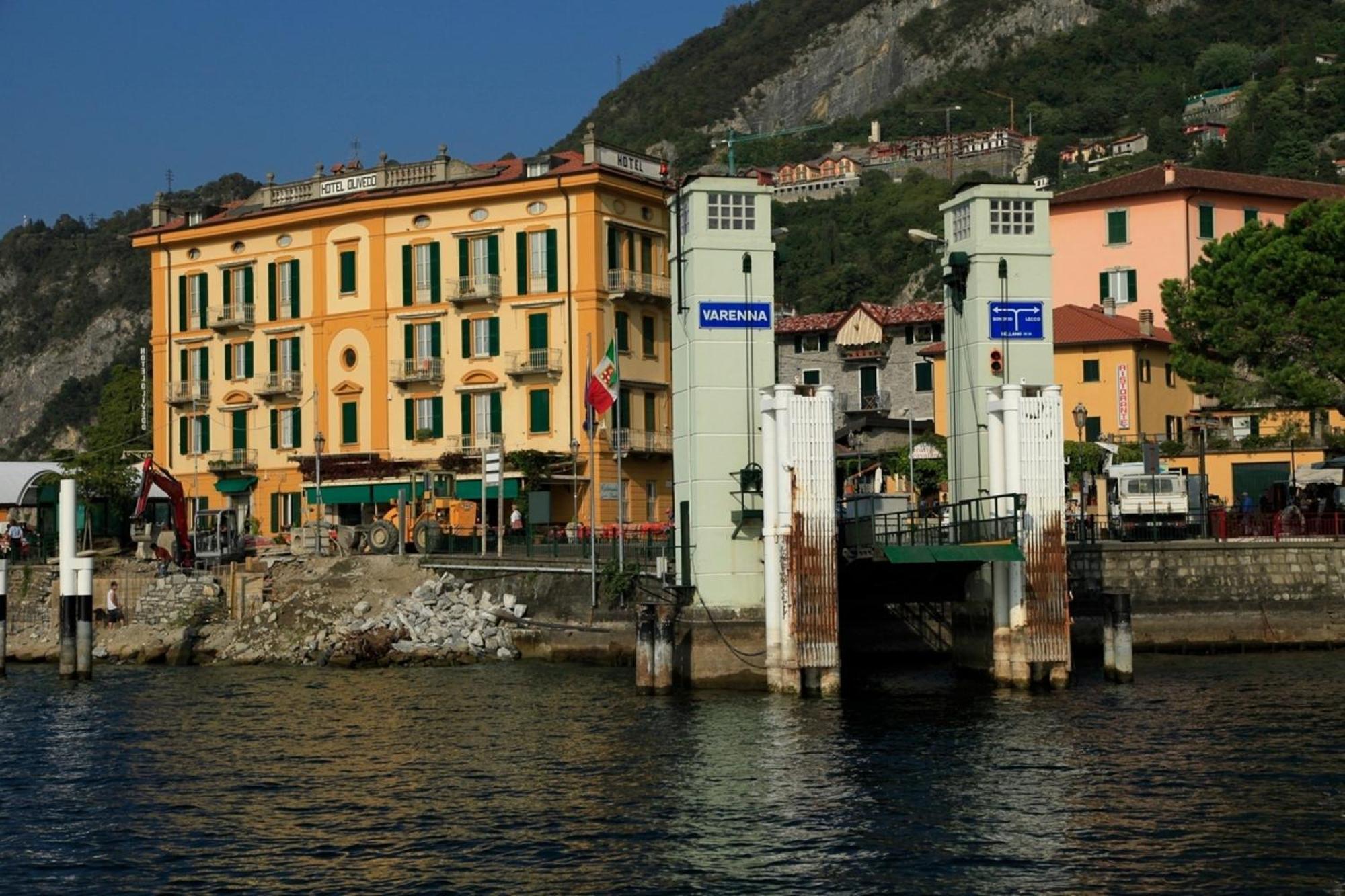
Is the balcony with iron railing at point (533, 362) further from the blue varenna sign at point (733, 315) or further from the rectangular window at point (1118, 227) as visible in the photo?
the rectangular window at point (1118, 227)

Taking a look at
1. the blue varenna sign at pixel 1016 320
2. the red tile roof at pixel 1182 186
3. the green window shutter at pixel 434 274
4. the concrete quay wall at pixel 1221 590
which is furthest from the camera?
the red tile roof at pixel 1182 186

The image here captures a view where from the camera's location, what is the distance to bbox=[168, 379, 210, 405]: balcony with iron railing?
78.8 metres

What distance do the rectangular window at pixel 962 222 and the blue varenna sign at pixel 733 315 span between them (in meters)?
5.66

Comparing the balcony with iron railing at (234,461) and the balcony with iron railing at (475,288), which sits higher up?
the balcony with iron railing at (475,288)

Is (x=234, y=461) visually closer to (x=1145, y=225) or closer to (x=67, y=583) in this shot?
(x=67, y=583)

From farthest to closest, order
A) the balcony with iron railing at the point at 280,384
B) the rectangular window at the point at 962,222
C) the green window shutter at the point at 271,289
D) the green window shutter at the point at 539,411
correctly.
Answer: the green window shutter at the point at 271,289 < the balcony with iron railing at the point at 280,384 < the green window shutter at the point at 539,411 < the rectangular window at the point at 962,222

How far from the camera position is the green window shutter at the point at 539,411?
230ft

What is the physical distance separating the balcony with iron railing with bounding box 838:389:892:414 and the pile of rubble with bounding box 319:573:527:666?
40.7 meters

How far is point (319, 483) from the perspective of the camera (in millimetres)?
67000

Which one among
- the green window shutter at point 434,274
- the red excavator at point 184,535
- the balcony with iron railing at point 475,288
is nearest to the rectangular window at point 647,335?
the balcony with iron railing at point 475,288

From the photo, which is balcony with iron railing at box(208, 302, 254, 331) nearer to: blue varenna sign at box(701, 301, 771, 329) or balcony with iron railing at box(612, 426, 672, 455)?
balcony with iron railing at box(612, 426, 672, 455)

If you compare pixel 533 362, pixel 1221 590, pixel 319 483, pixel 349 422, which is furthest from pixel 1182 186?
pixel 319 483

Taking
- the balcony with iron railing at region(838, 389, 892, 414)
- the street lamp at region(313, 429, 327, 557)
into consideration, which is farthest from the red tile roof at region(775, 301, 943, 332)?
the street lamp at region(313, 429, 327, 557)

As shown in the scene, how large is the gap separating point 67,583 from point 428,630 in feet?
33.1
